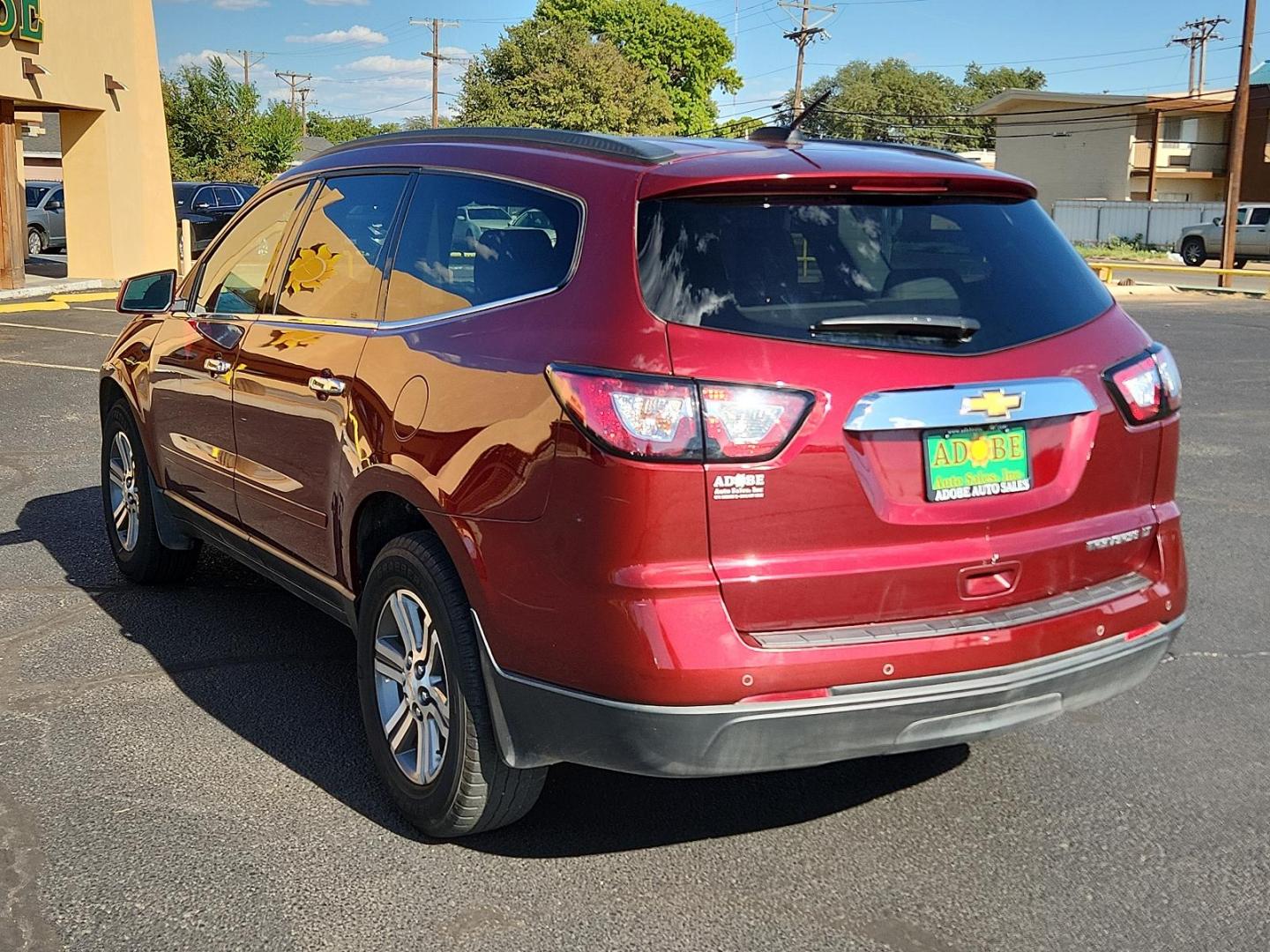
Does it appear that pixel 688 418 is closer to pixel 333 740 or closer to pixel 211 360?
pixel 333 740

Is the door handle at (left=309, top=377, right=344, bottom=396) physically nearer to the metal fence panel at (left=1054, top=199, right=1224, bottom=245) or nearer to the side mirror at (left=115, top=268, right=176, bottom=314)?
the side mirror at (left=115, top=268, right=176, bottom=314)

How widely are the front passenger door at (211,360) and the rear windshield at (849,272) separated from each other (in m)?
2.12

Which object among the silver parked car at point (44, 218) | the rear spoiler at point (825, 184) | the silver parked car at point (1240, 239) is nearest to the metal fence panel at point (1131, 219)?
the silver parked car at point (1240, 239)

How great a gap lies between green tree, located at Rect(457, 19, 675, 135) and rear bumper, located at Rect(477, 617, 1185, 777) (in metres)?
59.2

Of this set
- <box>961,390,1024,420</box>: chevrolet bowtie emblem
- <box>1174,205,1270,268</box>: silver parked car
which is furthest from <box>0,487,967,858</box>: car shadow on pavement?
<box>1174,205,1270,268</box>: silver parked car

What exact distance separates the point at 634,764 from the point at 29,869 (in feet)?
5.37

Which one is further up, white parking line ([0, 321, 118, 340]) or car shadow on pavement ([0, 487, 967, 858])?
white parking line ([0, 321, 118, 340])

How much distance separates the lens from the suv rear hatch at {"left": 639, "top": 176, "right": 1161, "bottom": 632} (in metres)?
3.02

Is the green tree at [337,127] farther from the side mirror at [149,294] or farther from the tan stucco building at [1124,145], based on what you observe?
the side mirror at [149,294]

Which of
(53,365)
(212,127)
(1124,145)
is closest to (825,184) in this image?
(53,365)

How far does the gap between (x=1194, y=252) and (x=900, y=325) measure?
4075cm

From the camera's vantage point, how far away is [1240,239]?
4122 centimetres

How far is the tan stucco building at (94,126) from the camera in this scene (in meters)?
20.2

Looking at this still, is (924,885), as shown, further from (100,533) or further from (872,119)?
(872,119)
